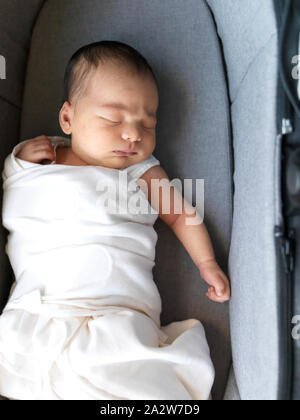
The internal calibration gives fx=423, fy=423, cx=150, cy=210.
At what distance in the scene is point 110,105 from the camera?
1.03 m

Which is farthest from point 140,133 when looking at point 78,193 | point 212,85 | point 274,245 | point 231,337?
point 231,337

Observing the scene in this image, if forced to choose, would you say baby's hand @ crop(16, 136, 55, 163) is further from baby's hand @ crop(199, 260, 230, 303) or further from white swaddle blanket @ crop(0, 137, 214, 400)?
baby's hand @ crop(199, 260, 230, 303)

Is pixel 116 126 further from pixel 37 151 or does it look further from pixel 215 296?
pixel 215 296

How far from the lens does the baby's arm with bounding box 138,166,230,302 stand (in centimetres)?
105

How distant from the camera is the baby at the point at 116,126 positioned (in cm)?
103

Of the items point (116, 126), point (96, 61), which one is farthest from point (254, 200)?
point (96, 61)

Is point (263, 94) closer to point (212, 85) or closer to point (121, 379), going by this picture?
point (212, 85)

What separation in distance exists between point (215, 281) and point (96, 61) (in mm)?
620

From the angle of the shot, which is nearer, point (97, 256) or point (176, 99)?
point (97, 256)

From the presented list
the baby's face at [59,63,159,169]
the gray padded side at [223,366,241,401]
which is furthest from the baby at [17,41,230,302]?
the gray padded side at [223,366,241,401]

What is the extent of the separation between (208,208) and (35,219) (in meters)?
0.46

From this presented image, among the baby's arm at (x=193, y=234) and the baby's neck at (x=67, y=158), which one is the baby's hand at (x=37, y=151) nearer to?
the baby's neck at (x=67, y=158)

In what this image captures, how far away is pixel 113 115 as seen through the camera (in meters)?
1.02

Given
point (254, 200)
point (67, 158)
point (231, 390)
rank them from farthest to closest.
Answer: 1. point (67, 158)
2. point (231, 390)
3. point (254, 200)
